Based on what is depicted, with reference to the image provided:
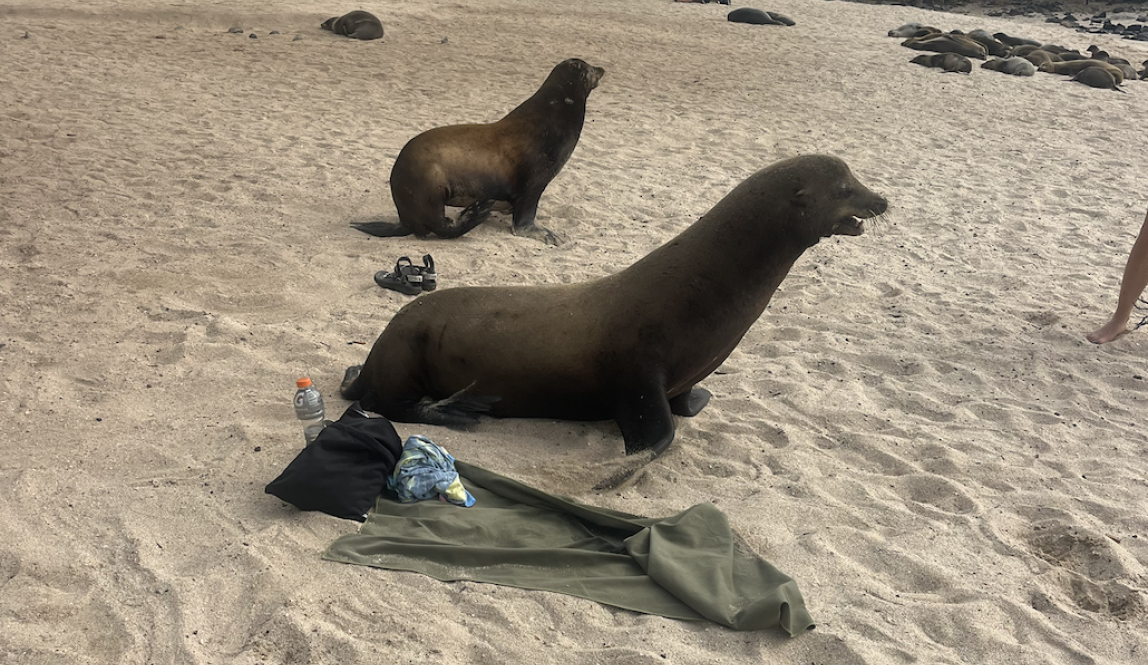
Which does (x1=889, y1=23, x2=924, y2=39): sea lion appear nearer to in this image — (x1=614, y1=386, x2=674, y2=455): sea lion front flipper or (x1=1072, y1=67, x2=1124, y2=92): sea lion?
(x1=1072, y1=67, x2=1124, y2=92): sea lion

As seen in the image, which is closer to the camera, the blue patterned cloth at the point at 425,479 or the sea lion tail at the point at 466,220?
the blue patterned cloth at the point at 425,479

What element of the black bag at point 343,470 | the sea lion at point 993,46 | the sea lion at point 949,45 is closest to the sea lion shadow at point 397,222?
the black bag at point 343,470

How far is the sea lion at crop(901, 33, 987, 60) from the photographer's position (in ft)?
56.9

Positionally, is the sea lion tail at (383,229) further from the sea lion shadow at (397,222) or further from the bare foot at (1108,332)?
the bare foot at (1108,332)

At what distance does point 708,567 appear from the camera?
10.8ft

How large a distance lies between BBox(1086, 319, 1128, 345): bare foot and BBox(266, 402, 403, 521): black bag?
14.1ft

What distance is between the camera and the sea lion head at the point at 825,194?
13.9 ft

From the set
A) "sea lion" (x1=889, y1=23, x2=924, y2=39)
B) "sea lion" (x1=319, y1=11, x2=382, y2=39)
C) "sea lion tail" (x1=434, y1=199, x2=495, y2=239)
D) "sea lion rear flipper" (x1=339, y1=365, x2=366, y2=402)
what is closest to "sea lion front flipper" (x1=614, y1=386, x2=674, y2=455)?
"sea lion rear flipper" (x1=339, y1=365, x2=366, y2=402)

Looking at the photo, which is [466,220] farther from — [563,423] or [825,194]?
[825,194]

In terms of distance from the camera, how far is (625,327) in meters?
4.22

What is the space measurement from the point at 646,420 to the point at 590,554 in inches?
37.5

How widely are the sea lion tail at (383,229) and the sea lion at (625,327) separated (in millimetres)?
2809

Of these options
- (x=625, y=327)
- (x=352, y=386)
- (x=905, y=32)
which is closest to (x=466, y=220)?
(x=352, y=386)

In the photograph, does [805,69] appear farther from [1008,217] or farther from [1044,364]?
[1044,364]
